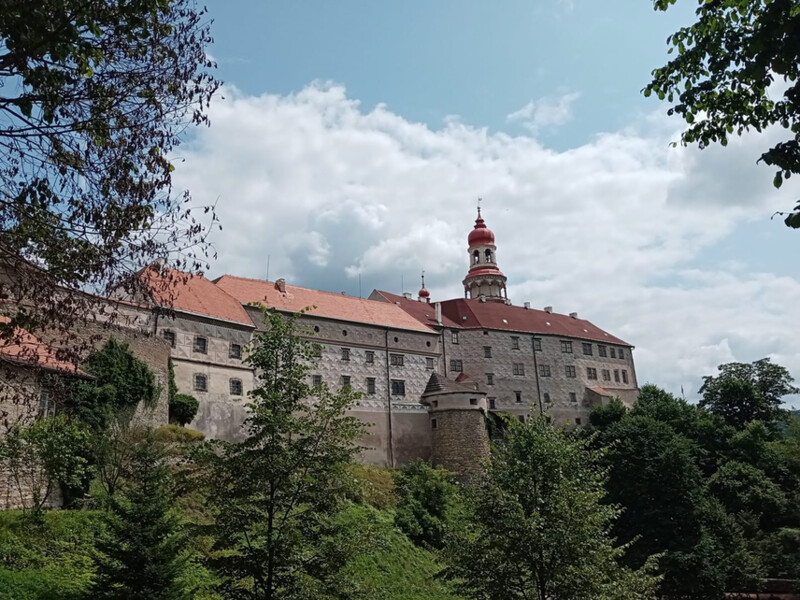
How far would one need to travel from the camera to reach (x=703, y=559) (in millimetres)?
31469

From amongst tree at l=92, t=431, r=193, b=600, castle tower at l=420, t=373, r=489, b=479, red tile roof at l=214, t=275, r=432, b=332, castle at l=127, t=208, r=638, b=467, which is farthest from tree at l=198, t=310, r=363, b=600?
castle tower at l=420, t=373, r=489, b=479

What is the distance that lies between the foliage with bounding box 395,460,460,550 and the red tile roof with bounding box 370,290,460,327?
64.4ft

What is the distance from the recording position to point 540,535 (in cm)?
1294

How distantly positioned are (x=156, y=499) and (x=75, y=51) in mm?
9778

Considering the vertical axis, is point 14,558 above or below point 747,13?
below

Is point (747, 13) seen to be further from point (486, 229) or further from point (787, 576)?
point (486, 229)

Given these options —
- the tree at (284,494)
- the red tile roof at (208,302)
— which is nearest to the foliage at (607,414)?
the red tile roof at (208,302)

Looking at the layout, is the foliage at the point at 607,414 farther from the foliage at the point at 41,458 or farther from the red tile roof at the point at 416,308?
the foliage at the point at 41,458

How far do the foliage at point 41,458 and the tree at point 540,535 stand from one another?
10.3m

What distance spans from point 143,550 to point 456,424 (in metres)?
31.9

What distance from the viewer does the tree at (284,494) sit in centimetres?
1140

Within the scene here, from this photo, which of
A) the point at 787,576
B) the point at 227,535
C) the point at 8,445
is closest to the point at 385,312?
the point at 787,576

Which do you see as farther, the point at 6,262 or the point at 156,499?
the point at 156,499

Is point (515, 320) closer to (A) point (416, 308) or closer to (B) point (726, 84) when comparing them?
(A) point (416, 308)
